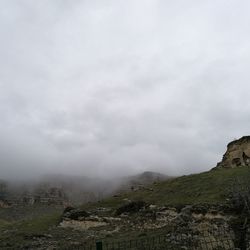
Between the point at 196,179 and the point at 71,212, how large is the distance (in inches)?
593

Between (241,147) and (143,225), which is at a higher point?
(241,147)

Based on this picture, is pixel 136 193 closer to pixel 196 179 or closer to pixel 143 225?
pixel 196 179

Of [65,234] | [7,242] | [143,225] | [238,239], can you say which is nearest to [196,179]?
[143,225]

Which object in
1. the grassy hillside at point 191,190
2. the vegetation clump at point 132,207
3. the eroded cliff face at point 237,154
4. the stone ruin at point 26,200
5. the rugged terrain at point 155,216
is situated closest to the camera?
the rugged terrain at point 155,216

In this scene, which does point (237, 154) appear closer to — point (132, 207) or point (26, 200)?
point (132, 207)

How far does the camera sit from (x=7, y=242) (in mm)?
43656

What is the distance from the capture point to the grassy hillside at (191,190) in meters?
47.8

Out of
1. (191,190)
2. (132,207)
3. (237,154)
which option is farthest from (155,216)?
(237,154)

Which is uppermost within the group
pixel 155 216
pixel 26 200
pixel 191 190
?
pixel 26 200

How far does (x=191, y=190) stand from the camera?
2053 inches

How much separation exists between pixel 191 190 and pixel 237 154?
19679 millimetres

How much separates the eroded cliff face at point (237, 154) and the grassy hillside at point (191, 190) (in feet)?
39.9

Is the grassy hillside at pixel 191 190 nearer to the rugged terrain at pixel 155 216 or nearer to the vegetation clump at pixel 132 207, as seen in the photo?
the rugged terrain at pixel 155 216

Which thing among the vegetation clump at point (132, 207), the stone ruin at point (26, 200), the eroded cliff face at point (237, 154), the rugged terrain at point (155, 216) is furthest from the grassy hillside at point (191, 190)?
the stone ruin at point (26, 200)
